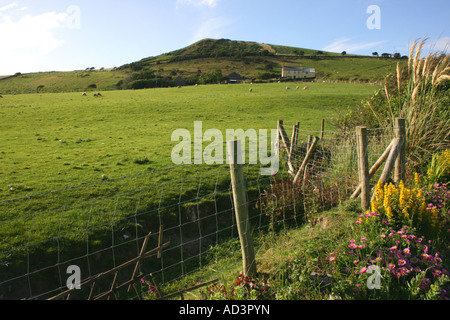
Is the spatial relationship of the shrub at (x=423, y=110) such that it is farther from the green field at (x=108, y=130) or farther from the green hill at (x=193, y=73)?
the green hill at (x=193, y=73)

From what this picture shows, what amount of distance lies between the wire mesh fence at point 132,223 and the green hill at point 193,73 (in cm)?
5836

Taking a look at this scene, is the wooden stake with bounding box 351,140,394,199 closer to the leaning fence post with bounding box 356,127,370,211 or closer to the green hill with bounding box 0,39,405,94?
the leaning fence post with bounding box 356,127,370,211

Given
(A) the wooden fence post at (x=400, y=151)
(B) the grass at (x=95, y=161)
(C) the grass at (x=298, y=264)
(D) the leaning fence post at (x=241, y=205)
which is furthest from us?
(B) the grass at (x=95, y=161)

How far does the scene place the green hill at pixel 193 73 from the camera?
75.9 m

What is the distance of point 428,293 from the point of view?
152 inches

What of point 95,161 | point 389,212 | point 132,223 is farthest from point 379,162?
point 95,161

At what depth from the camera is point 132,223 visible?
822cm

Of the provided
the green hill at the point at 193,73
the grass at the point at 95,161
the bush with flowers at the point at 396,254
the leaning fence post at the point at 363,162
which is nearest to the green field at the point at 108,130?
the grass at the point at 95,161

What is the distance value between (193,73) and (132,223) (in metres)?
95.0

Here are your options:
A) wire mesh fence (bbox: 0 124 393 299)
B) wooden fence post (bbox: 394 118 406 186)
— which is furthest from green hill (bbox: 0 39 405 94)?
wooden fence post (bbox: 394 118 406 186)

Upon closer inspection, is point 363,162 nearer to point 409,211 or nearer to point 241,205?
point 409,211
